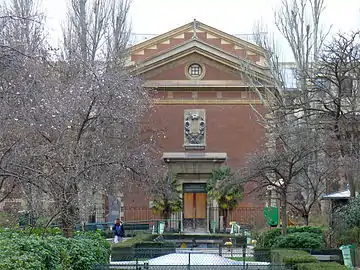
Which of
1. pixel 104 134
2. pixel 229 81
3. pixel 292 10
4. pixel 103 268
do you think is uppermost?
pixel 292 10

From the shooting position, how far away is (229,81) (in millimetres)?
41875

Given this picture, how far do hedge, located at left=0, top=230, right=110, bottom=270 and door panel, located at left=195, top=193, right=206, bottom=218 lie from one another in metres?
25.5

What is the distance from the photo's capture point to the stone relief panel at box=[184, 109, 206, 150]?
138 feet

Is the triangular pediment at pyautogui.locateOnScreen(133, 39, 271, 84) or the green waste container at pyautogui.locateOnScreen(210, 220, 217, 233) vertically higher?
the triangular pediment at pyautogui.locateOnScreen(133, 39, 271, 84)

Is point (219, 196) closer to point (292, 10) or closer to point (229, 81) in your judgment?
point (229, 81)

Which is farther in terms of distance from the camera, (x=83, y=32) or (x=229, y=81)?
(x=229, y=81)

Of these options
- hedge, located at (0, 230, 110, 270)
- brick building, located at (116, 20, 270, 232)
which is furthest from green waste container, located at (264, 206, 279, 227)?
hedge, located at (0, 230, 110, 270)

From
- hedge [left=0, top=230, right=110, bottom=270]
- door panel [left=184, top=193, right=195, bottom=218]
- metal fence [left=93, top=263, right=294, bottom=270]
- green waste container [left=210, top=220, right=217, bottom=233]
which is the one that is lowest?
metal fence [left=93, top=263, right=294, bottom=270]

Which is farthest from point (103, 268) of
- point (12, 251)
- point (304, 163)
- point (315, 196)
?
point (315, 196)

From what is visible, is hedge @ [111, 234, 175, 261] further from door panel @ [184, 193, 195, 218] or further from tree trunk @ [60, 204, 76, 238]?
door panel @ [184, 193, 195, 218]

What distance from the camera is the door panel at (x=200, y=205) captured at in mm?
42344

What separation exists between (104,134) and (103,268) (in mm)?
9638

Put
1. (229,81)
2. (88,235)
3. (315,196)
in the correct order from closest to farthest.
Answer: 1. (88,235)
2. (315,196)
3. (229,81)

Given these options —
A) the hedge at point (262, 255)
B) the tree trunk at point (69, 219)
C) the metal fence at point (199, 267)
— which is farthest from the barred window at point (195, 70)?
the metal fence at point (199, 267)
